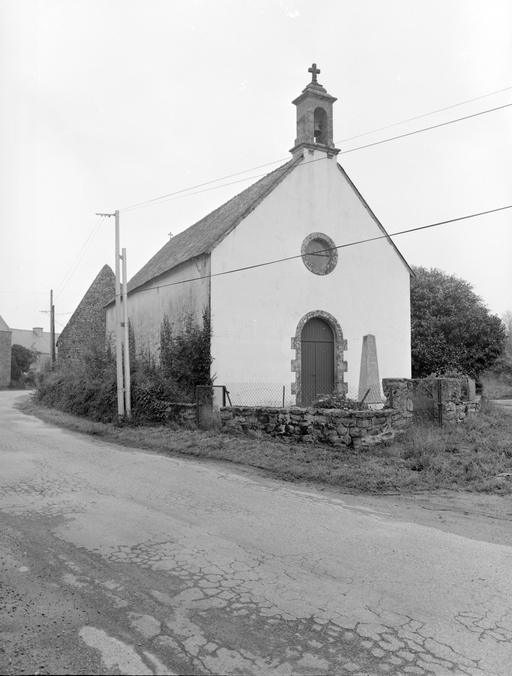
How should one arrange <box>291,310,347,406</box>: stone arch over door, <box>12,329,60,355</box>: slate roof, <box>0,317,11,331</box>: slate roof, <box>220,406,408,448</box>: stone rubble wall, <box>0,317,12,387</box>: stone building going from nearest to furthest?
<box>220,406,408,448</box>: stone rubble wall, <box>291,310,347,406</box>: stone arch over door, <box>0,317,12,387</box>: stone building, <box>0,317,11,331</box>: slate roof, <box>12,329,60,355</box>: slate roof

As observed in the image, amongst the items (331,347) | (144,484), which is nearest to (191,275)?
(331,347)

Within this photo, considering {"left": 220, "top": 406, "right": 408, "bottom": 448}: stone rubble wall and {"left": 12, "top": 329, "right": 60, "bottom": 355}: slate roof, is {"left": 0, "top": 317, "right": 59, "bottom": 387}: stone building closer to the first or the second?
{"left": 12, "top": 329, "right": 60, "bottom": 355}: slate roof

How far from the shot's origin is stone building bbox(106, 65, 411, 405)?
55.5 feet

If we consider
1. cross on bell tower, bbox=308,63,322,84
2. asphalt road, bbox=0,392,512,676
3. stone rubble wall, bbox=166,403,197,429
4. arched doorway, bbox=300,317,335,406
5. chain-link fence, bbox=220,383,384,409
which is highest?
cross on bell tower, bbox=308,63,322,84

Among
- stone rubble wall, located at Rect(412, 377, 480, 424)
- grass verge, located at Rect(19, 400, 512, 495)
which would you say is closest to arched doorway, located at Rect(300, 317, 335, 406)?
stone rubble wall, located at Rect(412, 377, 480, 424)

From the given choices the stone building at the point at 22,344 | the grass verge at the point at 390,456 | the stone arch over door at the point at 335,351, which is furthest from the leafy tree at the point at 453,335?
the stone building at the point at 22,344

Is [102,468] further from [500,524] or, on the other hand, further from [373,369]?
[373,369]

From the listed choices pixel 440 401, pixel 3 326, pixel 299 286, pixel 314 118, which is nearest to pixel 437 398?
pixel 440 401

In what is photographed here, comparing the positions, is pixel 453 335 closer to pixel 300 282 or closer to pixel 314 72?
pixel 300 282

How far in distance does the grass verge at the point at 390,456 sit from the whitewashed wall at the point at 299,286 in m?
4.32

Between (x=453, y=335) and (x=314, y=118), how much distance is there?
1343 centimetres

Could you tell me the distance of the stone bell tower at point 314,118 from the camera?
18781 mm

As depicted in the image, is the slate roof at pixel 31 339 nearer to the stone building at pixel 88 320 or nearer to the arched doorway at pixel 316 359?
the stone building at pixel 88 320

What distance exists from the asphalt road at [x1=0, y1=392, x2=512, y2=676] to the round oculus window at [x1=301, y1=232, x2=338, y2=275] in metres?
11.9
